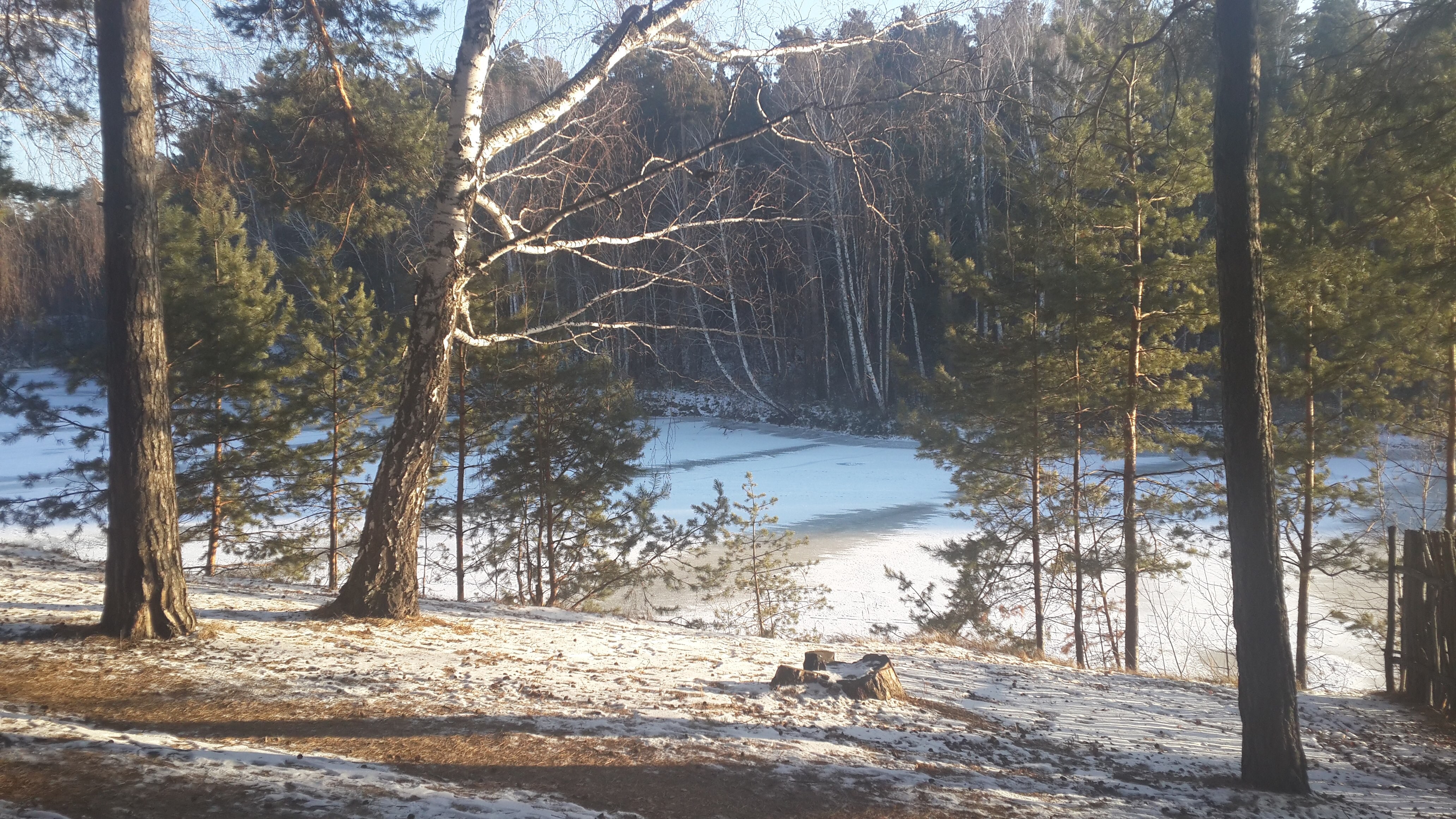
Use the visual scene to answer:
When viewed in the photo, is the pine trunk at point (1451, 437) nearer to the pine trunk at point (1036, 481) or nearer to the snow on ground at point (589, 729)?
the snow on ground at point (589, 729)

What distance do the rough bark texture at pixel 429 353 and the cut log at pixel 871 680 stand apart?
3.39m

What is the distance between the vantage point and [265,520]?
1390cm

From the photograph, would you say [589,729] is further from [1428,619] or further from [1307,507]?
[1307,507]

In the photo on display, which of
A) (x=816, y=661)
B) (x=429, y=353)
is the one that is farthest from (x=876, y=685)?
(x=429, y=353)

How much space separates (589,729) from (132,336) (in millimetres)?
3673

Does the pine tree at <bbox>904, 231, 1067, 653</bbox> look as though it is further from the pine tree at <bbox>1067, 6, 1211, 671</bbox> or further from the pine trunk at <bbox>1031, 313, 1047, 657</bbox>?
the pine tree at <bbox>1067, 6, 1211, 671</bbox>

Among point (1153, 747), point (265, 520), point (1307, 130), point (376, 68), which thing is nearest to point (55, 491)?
point (265, 520)

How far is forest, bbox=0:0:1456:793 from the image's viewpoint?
5453 mm

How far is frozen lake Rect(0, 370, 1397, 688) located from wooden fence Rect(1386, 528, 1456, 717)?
11.1 feet

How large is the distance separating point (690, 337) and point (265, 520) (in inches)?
582

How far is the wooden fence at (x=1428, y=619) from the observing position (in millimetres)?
7223

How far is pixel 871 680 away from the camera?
19.9 ft

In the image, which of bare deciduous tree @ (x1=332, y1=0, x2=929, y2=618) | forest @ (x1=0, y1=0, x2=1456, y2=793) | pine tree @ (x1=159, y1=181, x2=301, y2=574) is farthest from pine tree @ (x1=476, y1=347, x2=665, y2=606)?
bare deciduous tree @ (x1=332, y1=0, x2=929, y2=618)

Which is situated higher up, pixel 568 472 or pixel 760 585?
pixel 568 472
